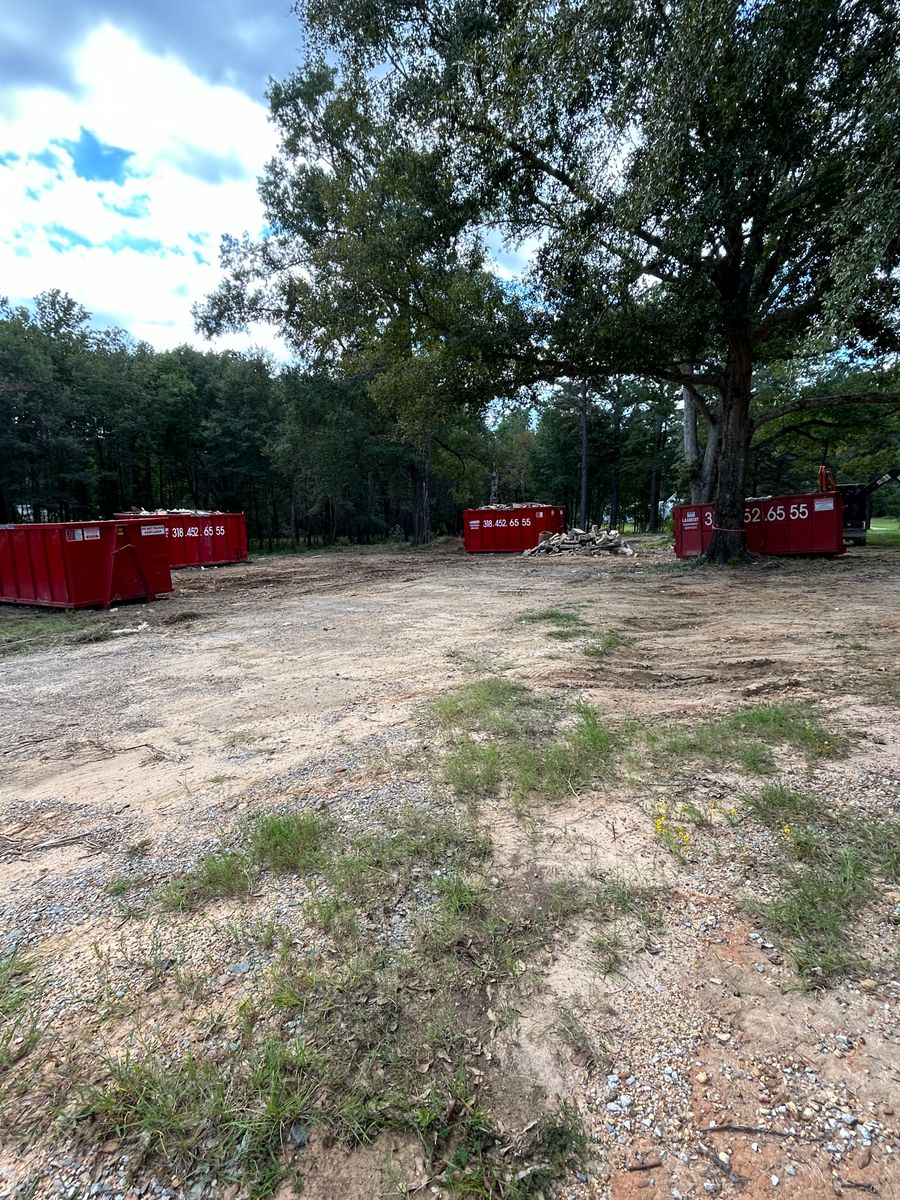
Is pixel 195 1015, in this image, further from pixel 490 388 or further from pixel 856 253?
pixel 490 388

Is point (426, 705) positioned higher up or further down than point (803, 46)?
further down

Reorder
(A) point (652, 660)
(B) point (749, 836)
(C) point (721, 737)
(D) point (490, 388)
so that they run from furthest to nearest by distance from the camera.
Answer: (D) point (490, 388) < (A) point (652, 660) < (C) point (721, 737) < (B) point (749, 836)

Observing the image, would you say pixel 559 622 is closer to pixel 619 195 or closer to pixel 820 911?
pixel 820 911

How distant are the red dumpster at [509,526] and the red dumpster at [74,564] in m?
14.7

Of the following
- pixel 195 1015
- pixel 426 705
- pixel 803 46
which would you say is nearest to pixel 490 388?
pixel 803 46

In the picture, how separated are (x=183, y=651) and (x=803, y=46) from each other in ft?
38.3

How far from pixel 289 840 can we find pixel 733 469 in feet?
47.7

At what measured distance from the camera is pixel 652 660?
18.9 feet

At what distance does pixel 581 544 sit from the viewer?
21.0 meters

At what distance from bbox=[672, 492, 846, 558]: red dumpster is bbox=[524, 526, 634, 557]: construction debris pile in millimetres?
4185

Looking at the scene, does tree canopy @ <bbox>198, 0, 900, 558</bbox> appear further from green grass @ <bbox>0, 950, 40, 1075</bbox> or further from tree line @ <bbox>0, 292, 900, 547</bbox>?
green grass @ <bbox>0, 950, 40, 1075</bbox>

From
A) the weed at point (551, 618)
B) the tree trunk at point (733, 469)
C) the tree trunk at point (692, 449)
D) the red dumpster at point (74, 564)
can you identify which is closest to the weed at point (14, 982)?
the weed at point (551, 618)

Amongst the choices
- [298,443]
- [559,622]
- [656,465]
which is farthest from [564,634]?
[656,465]

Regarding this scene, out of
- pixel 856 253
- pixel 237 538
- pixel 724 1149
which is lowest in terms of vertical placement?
pixel 724 1149
